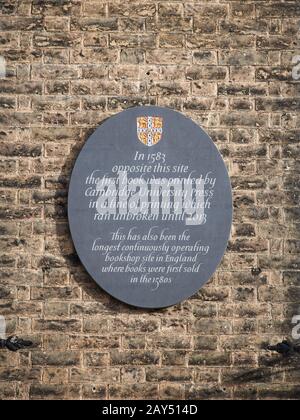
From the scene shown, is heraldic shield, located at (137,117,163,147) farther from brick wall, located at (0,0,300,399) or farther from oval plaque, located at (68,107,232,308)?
brick wall, located at (0,0,300,399)

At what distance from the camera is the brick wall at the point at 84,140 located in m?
4.48

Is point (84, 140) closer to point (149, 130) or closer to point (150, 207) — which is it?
point (149, 130)

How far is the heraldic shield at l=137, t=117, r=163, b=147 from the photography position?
4.52 meters

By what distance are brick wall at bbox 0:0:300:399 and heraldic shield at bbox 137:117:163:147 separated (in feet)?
0.45

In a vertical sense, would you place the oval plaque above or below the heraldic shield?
below

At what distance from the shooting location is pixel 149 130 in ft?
14.9

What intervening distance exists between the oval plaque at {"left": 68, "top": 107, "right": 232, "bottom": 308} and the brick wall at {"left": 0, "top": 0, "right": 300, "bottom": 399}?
0.29ft

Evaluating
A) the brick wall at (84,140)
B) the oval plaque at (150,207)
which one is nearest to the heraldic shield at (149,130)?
the oval plaque at (150,207)

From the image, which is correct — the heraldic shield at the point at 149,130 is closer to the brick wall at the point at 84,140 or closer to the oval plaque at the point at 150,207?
the oval plaque at the point at 150,207

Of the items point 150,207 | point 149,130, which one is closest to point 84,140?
point 149,130

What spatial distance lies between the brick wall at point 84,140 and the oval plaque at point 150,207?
0.09 meters

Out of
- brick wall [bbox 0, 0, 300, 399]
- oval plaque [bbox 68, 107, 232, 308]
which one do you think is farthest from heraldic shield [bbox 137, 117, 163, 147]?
brick wall [bbox 0, 0, 300, 399]

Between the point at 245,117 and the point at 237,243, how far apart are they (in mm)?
774

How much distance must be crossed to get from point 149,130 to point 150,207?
18.4 inches
